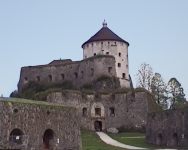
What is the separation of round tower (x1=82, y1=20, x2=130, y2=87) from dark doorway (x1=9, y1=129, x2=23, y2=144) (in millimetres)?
34839

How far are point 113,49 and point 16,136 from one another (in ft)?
125

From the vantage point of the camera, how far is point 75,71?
62656mm

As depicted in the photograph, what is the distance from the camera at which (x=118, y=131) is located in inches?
2064

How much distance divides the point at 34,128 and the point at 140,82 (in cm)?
3832

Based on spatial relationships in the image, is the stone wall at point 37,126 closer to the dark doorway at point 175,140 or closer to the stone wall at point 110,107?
the dark doorway at point 175,140

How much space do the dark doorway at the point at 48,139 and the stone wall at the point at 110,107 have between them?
18268mm

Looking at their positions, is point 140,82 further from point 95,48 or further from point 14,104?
point 14,104

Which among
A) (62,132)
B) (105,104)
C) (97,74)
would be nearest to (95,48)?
(97,74)

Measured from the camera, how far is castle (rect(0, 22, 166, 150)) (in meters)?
31.0

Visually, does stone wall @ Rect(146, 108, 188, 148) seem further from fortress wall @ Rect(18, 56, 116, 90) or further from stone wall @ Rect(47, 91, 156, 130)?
fortress wall @ Rect(18, 56, 116, 90)

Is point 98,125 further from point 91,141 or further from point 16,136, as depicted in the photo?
point 16,136

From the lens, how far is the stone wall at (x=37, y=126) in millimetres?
30000

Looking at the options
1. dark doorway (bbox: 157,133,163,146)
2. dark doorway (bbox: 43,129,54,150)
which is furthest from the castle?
dark doorway (bbox: 157,133,163,146)

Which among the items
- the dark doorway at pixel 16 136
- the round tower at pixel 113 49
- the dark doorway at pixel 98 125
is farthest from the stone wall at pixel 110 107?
the dark doorway at pixel 16 136
